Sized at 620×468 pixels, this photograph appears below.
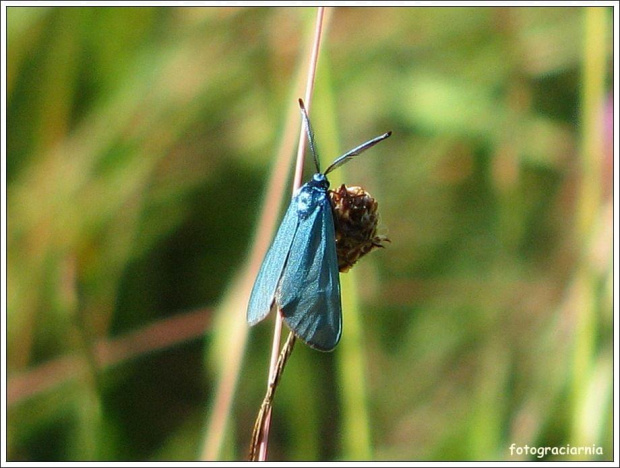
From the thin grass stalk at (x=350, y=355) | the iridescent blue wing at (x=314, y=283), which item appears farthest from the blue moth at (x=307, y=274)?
the thin grass stalk at (x=350, y=355)

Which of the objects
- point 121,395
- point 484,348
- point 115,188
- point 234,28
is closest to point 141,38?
point 234,28

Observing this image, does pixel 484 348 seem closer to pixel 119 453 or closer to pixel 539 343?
pixel 539 343

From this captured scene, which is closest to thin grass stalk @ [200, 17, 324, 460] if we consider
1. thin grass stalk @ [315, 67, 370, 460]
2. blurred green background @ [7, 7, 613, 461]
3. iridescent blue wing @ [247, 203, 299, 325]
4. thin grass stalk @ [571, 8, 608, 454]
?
thin grass stalk @ [315, 67, 370, 460]

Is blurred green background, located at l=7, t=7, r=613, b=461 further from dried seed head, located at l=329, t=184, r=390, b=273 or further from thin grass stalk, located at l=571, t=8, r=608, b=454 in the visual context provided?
dried seed head, located at l=329, t=184, r=390, b=273

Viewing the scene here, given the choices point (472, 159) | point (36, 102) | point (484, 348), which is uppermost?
point (36, 102)

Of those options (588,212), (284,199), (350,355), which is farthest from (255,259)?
(588,212)

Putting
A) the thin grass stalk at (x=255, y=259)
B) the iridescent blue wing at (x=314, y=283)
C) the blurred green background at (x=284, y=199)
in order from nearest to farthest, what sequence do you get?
1. the iridescent blue wing at (x=314, y=283)
2. the thin grass stalk at (x=255, y=259)
3. the blurred green background at (x=284, y=199)

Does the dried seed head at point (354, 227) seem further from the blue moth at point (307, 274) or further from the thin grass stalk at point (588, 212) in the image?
the thin grass stalk at point (588, 212)
